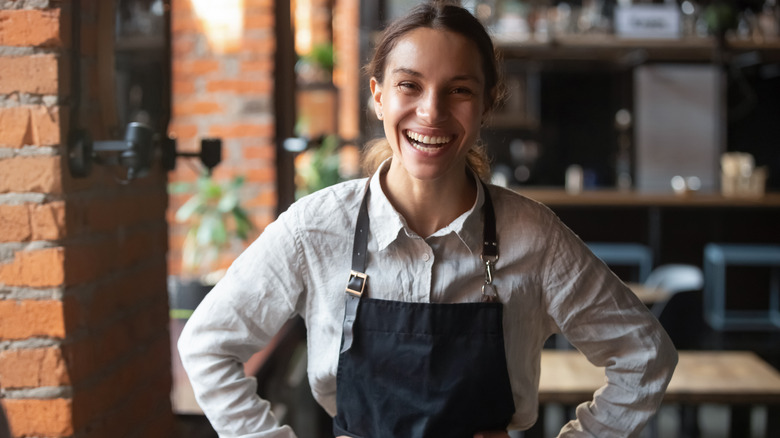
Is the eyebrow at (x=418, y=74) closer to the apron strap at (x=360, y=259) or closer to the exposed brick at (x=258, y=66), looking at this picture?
the apron strap at (x=360, y=259)

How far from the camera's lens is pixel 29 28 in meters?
1.03

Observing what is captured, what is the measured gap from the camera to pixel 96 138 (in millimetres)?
1155

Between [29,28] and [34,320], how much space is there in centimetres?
41

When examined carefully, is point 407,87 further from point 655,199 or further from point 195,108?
point 655,199

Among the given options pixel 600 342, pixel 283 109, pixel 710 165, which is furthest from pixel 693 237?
pixel 600 342

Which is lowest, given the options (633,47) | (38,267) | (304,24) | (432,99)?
(38,267)

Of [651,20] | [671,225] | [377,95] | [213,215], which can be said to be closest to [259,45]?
[213,215]

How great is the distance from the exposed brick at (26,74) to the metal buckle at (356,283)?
0.51 m

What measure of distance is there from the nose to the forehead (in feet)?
0.11

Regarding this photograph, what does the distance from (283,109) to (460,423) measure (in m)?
1.91

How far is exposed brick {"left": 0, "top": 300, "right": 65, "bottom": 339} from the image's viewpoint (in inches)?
41.5

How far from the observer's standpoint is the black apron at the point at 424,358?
3.89 feet

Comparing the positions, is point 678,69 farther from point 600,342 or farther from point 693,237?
point 600,342

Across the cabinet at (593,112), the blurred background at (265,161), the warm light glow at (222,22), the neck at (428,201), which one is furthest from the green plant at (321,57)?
the neck at (428,201)
